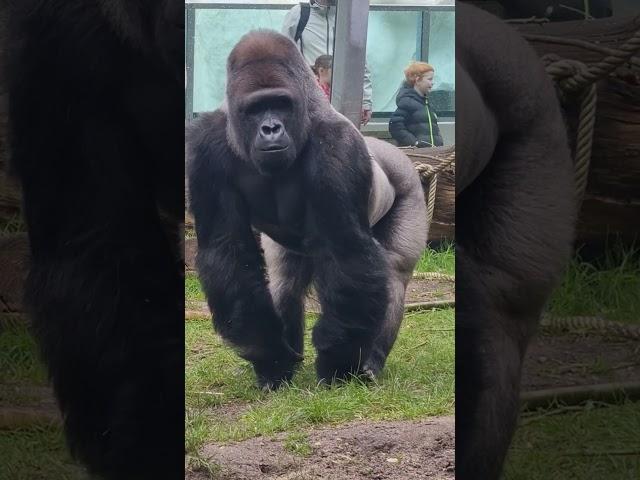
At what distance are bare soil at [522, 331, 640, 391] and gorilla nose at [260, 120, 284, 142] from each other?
135cm

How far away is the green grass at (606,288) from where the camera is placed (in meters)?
3.32

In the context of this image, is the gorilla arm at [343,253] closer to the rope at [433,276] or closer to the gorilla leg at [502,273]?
the rope at [433,276]

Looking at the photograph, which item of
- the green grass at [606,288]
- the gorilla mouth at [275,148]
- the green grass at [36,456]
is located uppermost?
the gorilla mouth at [275,148]

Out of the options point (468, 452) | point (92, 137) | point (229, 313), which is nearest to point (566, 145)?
point (468, 452)

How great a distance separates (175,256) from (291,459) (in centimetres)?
83

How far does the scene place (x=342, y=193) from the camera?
2848mm

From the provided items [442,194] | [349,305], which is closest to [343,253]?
[349,305]

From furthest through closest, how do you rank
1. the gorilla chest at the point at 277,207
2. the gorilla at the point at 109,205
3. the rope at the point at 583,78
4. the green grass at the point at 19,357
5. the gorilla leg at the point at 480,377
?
the green grass at the point at 19,357
the rope at the point at 583,78
the gorilla leg at the point at 480,377
the gorilla at the point at 109,205
the gorilla chest at the point at 277,207

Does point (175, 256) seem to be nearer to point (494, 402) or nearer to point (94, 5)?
point (94, 5)

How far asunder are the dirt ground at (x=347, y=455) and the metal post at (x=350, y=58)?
1.04 metres

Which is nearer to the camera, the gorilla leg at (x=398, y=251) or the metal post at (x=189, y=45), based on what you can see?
the metal post at (x=189, y=45)

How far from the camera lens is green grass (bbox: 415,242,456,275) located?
2.90 metres

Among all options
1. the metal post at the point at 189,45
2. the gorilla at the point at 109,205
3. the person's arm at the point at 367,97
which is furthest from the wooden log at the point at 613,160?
the gorilla at the point at 109,205

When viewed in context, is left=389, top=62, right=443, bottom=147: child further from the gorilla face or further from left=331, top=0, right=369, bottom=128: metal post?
the gorilla face
